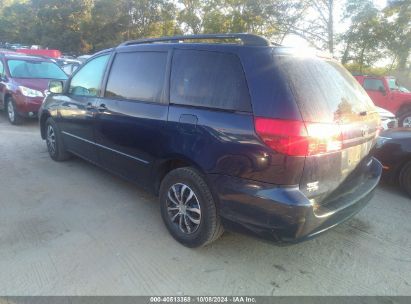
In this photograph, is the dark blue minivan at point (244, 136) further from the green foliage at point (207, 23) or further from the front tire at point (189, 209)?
the green foliage at point (207, 23)

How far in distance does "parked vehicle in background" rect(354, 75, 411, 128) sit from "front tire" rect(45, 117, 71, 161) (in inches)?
388

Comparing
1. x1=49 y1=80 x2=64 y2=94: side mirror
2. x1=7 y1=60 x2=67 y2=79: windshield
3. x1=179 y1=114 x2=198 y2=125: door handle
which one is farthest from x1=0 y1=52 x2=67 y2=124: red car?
x1=179 y1=114 x2=198 y2=125: door handle

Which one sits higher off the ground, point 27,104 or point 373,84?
point 373,84

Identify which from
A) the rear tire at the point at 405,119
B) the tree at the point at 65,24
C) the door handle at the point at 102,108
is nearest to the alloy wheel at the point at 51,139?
the door handle at the point at 102,108

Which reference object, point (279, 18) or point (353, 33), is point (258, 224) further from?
point (279, 18)

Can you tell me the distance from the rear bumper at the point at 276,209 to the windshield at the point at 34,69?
302 inches

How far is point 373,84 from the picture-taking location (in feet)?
36.6

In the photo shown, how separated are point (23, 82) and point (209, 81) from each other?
22.8 feet

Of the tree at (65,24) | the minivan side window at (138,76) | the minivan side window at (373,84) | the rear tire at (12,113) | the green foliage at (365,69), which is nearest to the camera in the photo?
the minivan side window at (138,76)

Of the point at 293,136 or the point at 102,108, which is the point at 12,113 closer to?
the point at 102,108

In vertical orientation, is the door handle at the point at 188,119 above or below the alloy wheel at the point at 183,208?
above

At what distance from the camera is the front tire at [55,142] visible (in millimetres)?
5266

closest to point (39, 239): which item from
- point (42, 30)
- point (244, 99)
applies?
point (244, 99)

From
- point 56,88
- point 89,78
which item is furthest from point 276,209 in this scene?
point 56,88
